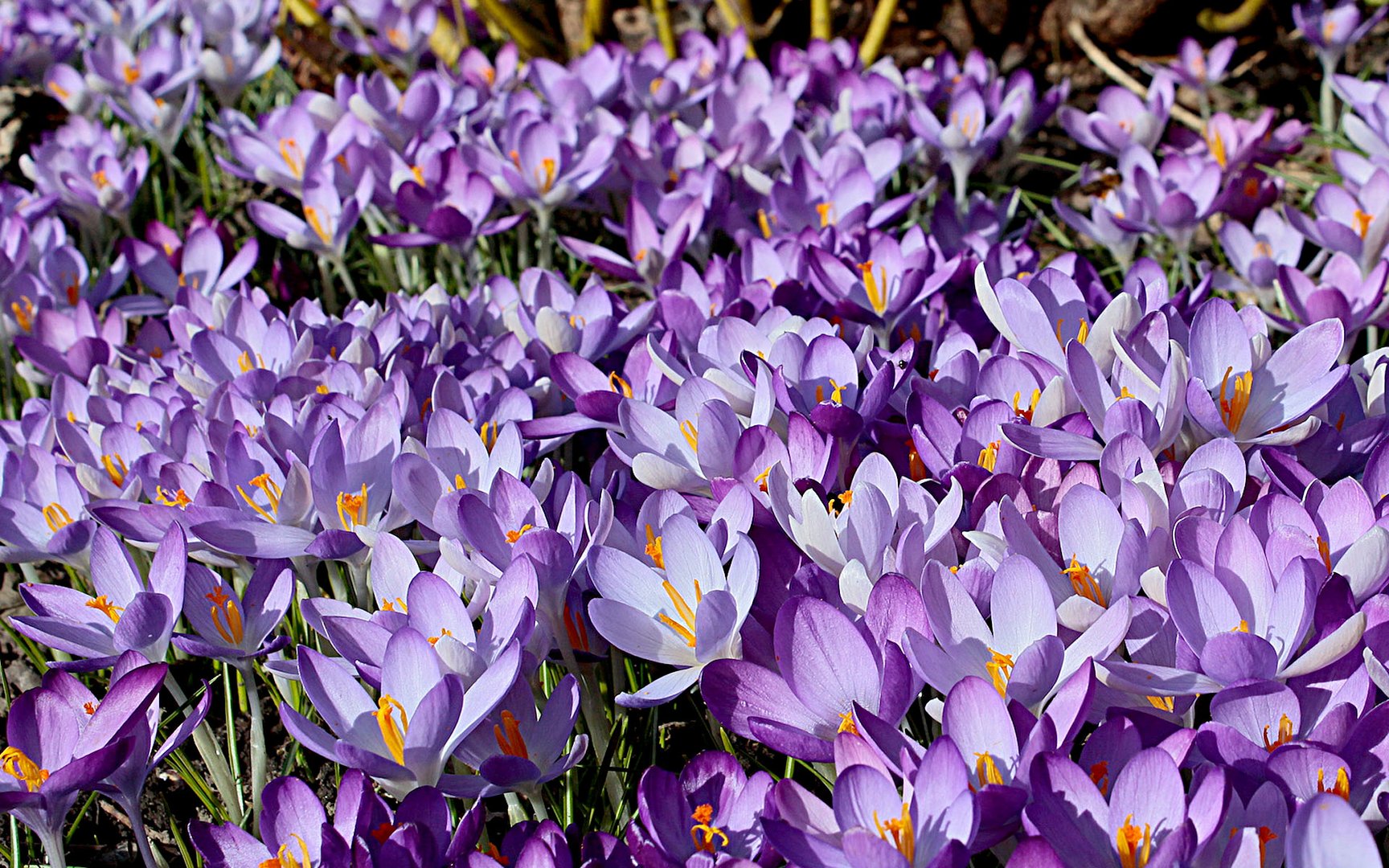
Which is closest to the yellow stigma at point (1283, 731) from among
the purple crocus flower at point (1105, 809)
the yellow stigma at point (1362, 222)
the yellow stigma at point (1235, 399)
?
the purple crocus flower at point (1105, 809)

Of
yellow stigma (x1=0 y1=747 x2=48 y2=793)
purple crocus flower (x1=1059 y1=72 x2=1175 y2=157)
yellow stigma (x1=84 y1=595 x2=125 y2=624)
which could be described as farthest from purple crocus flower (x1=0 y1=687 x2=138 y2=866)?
purple crocus flower (x1=1059 y1=72 x2=1175 y2=157)

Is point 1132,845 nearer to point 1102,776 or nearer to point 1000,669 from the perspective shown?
point 1102,776

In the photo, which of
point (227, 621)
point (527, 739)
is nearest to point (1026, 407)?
point (527, 739)

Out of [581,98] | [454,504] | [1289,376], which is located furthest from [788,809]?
[581,98]

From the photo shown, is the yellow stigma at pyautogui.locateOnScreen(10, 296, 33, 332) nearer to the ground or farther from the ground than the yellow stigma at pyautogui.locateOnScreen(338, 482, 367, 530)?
nearer to the ground

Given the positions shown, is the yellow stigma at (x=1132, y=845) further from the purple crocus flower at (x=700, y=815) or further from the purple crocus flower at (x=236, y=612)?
the purple crocus flower at (x=236, y=612)

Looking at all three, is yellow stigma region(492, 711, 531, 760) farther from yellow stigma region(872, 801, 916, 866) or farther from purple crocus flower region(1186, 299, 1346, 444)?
purple crocus flower region(1186, 299, 1346, 444)
